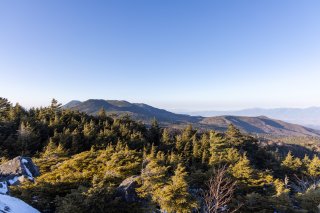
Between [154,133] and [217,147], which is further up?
[154,133]

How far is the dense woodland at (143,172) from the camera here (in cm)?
1791

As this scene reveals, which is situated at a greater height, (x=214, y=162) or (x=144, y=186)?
(x=144, y=186)

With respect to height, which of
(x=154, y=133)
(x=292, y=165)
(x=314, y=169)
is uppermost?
(x=154, y=133)

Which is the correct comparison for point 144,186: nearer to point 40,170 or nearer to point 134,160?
point 134,160

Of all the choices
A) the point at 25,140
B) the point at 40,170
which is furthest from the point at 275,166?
the point at 25,140

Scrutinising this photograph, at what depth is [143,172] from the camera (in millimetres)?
22250

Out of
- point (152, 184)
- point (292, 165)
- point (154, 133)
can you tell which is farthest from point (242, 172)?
point (154, 133)

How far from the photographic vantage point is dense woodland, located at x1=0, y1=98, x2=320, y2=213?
17906 millimetres

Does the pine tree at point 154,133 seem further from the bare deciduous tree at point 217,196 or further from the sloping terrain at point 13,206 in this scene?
the sloping terrain at point 13,206

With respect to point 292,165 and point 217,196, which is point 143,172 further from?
point 292,165

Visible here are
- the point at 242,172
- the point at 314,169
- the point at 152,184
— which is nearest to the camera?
the point at 152,184

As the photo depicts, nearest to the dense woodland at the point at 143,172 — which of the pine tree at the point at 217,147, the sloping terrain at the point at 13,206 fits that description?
the pine tree at the point at 217,147

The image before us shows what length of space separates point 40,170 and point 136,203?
15.7 m

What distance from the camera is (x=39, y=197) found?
709 inches
